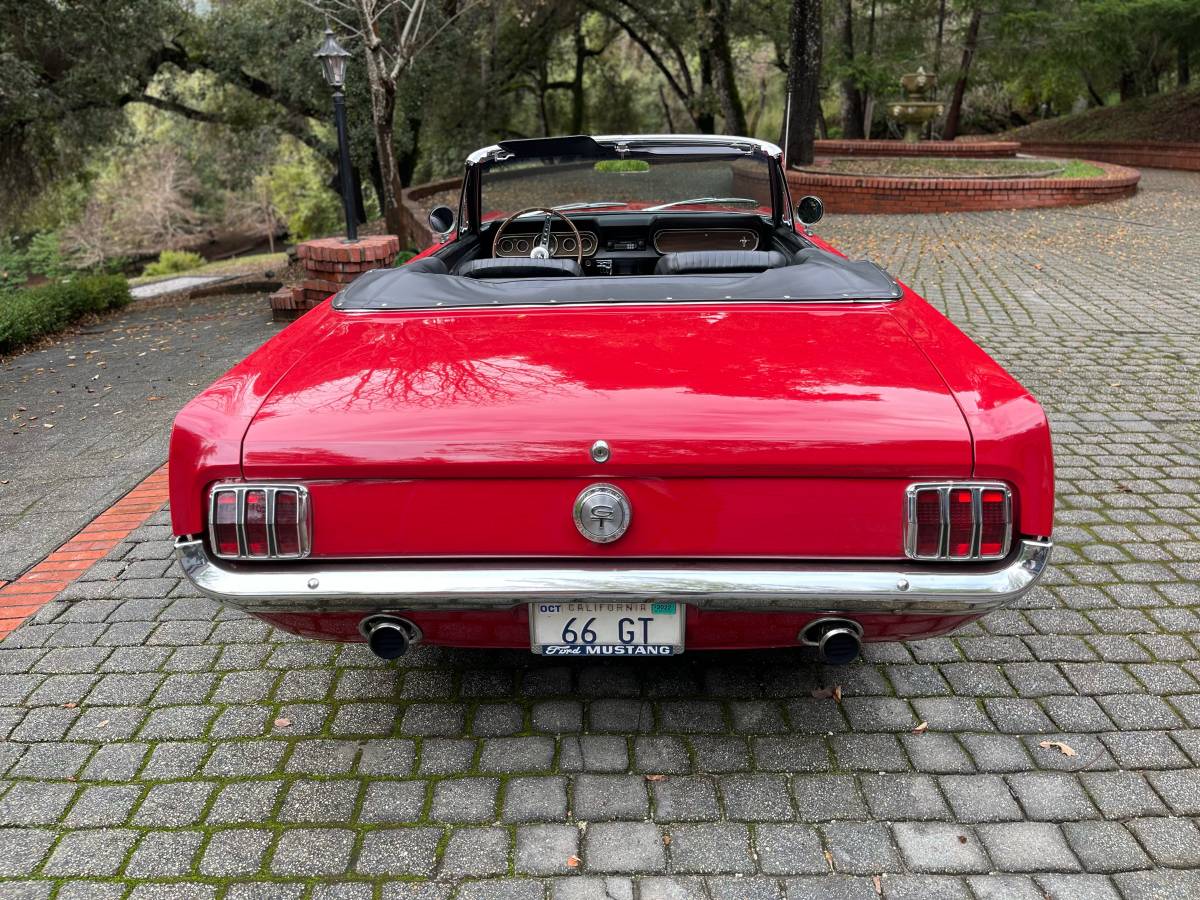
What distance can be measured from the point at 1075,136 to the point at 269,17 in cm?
2057

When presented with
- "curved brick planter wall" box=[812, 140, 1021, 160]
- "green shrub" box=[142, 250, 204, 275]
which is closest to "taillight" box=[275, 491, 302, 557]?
"curved brick planter wall" box=[812, 140, 1021, 160]

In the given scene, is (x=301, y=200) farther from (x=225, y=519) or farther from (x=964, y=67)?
(x=225, y=519)

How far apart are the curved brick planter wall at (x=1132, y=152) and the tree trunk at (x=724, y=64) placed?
818 cm

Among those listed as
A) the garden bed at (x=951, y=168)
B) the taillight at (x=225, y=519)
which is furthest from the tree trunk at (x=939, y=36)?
the taillight at (x=225, y=519)

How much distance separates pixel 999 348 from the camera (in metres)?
6.52

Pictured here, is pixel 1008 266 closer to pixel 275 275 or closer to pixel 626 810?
pixel 626 810

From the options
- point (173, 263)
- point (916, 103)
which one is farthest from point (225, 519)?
point (173, 263)

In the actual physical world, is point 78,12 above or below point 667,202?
above

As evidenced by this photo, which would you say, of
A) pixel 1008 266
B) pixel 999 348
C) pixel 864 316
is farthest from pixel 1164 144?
pixel 864 316

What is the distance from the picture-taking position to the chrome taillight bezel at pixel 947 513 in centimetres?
205

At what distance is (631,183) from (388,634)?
3003 mm

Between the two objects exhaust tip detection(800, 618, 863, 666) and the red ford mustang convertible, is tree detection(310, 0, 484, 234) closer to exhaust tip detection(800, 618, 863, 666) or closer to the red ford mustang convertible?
the red ford mustang convertible

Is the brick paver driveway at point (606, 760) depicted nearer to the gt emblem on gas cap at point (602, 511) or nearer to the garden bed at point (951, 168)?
the gt emblem on gas cap at point (602, 511)

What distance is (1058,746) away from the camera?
2537 millimetres
